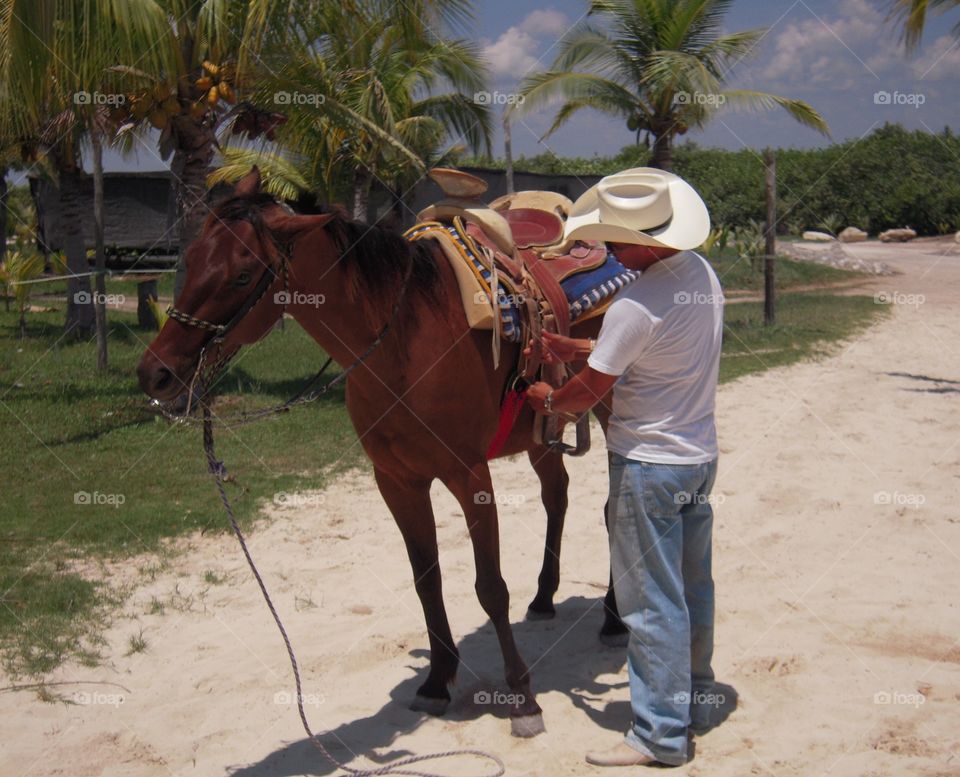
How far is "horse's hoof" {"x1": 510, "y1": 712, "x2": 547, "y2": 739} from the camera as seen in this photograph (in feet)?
11.7

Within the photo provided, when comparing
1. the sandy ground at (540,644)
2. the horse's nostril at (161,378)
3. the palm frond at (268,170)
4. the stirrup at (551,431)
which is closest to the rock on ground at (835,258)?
the palm frond at (268,170)

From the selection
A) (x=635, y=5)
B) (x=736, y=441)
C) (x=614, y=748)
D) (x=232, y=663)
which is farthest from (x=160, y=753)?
(x=635, y=5)

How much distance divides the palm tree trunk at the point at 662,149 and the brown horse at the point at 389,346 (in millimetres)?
10107

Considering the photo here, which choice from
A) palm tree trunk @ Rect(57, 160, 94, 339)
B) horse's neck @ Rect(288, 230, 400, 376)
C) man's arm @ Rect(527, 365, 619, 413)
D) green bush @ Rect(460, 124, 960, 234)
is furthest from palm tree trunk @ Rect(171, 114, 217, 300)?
green bush @ Rect(460, 124, 960, 234)

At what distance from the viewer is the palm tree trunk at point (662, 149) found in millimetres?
13016

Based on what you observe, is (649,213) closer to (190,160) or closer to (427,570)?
(427,570)

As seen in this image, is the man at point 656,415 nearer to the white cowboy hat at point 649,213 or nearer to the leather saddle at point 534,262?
the white cowboy hat at point 649,213

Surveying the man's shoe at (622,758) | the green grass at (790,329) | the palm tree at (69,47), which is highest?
the palm tree at (69,47)

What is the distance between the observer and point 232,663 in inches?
165

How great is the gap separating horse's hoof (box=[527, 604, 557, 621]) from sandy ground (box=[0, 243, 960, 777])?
0.21 ft

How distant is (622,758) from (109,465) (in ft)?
17.8

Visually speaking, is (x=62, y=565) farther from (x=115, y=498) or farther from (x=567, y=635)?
(x=567, y=635)

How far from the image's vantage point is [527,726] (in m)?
3.57

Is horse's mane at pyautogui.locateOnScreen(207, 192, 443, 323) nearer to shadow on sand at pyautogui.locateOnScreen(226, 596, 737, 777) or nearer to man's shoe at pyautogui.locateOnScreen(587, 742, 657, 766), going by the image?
shadow on sand at pyautogui.locateOnScreen(226, 596, 737, 777)
